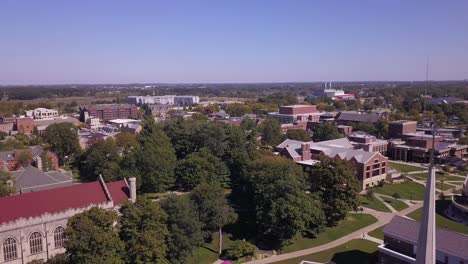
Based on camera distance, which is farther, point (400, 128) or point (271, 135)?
point (400, 128)

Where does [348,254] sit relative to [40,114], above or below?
below

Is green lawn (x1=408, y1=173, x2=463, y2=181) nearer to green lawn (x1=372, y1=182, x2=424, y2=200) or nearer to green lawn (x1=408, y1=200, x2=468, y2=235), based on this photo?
green lawn (x1=372, y1=182, x2=424, y2=200)

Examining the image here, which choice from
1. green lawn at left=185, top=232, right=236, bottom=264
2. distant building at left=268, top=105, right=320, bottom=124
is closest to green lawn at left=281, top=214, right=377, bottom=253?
green lawn at left=185, top=232, right=236, bottom=264

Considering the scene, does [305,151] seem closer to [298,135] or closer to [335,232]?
[298,135]

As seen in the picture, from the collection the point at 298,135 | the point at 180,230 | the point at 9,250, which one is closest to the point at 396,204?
the point at 298,135

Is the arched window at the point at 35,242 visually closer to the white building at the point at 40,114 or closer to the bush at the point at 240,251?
the bush at the point at 240,251

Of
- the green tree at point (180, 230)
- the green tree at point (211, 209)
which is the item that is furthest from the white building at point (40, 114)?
the green tree at point (180, 230)
